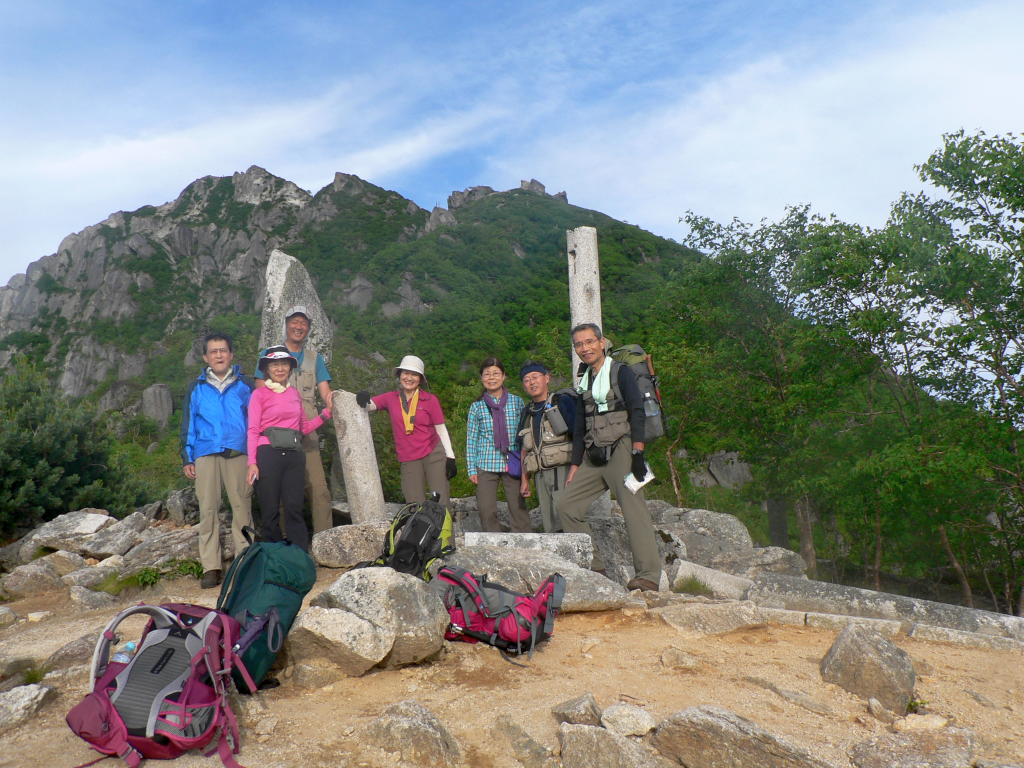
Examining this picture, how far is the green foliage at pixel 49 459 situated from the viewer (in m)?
8.84

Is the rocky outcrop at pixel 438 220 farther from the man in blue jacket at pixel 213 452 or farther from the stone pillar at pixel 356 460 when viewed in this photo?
the man in blue jacket at pixel 213 452

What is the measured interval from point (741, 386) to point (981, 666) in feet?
29.4

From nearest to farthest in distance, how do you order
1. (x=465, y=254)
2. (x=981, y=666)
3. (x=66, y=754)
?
(x=66, y=754), (x=981, y=666), (x=465, y=254)

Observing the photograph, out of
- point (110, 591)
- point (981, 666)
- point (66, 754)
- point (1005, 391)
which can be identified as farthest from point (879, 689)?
point (1005, 391)

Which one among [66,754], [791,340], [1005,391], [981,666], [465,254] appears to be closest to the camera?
[66,754]

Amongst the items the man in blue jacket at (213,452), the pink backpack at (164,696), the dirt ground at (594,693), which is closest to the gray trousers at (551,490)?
the dirt ground at (594,693)

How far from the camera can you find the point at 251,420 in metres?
5.43

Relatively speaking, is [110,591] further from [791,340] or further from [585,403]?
[791,340]

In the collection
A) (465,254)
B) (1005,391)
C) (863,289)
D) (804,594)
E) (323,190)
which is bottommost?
(804,594)

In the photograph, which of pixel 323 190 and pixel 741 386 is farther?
pixel 323 190

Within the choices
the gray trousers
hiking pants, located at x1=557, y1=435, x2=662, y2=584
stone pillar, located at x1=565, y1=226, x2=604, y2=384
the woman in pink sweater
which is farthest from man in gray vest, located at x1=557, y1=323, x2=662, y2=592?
stone pillar, located at x1=565, y1=226, x2=604, y2=384

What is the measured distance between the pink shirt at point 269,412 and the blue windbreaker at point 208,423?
19cm

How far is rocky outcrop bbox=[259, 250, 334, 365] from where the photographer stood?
28.2ft

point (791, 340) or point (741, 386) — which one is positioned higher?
point (791, 340)
